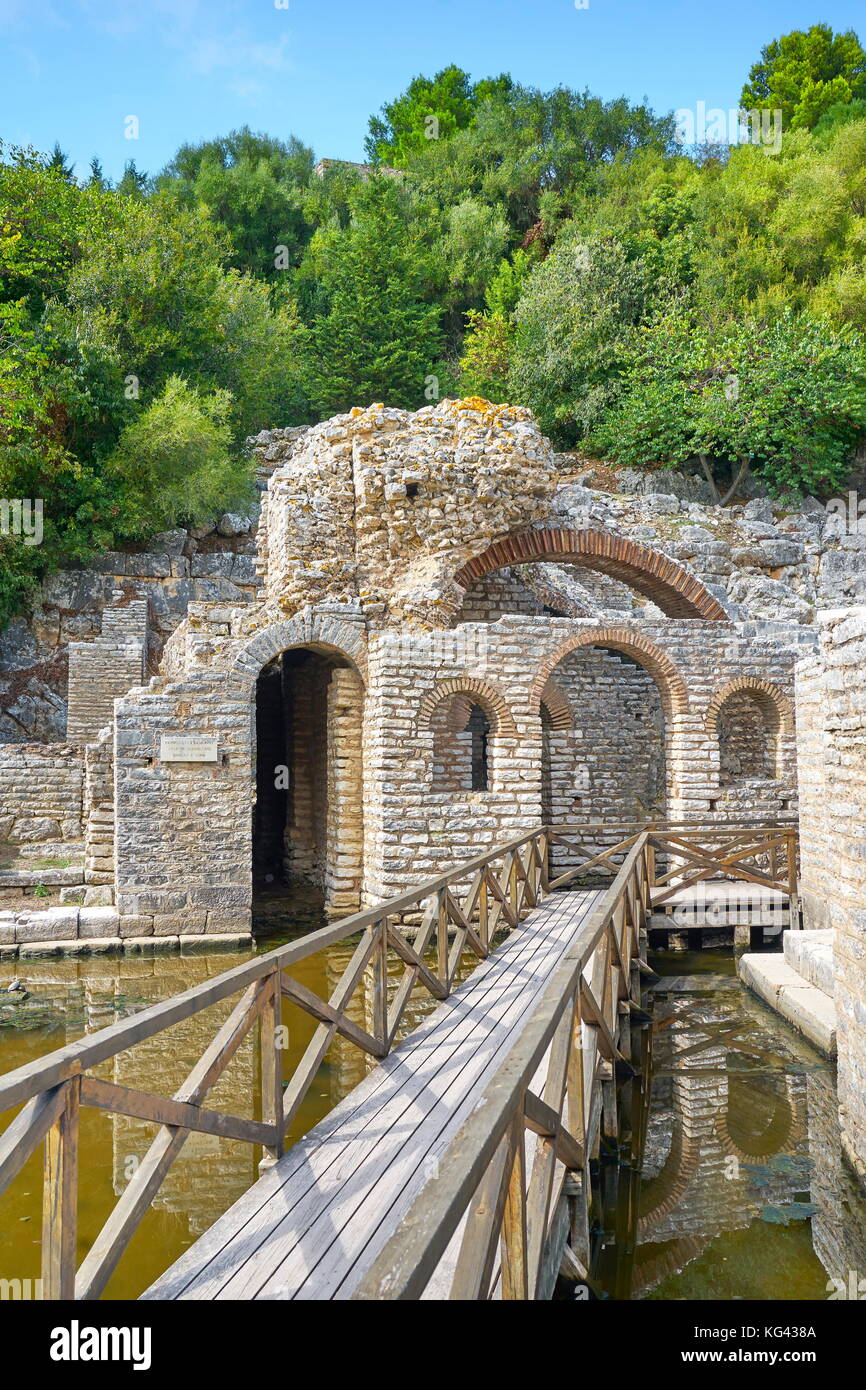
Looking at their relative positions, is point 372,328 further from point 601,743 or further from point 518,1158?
point 518,1158

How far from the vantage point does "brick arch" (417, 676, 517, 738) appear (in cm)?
1051

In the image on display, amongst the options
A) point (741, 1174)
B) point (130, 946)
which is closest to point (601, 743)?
point (130, 946)

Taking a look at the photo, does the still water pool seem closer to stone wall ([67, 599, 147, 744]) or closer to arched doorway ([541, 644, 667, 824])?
arched doorway ([541, 644, 667, 824])

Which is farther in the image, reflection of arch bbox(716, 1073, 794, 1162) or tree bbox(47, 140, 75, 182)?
tree bbox(47, 140, 75, 182)

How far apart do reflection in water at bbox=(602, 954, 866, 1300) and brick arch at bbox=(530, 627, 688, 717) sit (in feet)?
14.9

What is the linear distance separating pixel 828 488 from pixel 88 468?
1693 centimetres

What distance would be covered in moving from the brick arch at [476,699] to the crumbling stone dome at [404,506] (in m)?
1.14

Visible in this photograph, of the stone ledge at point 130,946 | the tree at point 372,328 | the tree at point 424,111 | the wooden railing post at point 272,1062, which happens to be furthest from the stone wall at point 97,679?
the tree at point 424,111

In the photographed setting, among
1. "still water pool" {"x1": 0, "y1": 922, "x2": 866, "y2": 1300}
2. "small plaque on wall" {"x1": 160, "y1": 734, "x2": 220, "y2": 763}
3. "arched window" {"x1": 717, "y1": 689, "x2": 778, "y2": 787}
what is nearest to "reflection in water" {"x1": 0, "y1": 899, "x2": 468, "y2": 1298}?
"still water pool" {"x1": 0, "y1": 922, "x2": 866, "y2": 1300}

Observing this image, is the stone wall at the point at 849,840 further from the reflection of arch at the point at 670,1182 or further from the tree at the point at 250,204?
the tree at the point at 250,204

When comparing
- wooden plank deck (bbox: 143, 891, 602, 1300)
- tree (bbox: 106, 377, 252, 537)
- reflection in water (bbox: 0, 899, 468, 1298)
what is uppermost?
tree (bbox: 106, 377, 252, 537)

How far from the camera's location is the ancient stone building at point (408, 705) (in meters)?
9.98

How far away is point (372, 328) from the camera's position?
2555 cm

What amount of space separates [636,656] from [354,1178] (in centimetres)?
894
